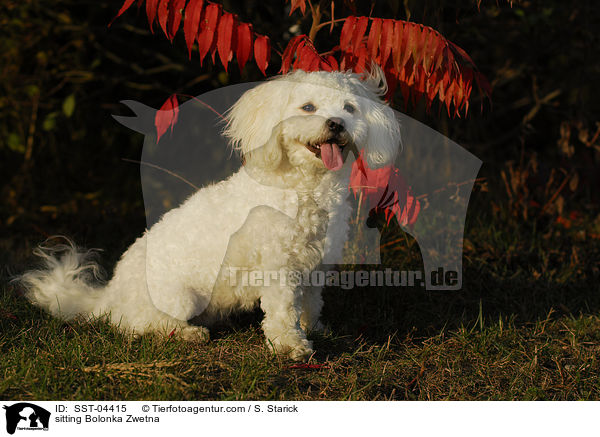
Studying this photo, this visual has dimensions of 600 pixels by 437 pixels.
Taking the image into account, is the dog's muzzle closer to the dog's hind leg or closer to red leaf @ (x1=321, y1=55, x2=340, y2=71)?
red leaf @ (x1=321, y1=55, x2=340, y2=71)

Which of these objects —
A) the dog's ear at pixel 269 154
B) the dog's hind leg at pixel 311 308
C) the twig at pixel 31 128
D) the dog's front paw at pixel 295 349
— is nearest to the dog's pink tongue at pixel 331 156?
the dog's ear at pixel 269 154

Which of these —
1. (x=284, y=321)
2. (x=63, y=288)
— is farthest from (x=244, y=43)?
(x=63, y=288)

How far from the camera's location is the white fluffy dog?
3.02 meters

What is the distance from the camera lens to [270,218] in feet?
9.94

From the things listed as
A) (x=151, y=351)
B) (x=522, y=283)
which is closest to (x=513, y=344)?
(x=522, y=283)

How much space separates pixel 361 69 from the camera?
3334 millimetres

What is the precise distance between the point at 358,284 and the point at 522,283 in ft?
4.17

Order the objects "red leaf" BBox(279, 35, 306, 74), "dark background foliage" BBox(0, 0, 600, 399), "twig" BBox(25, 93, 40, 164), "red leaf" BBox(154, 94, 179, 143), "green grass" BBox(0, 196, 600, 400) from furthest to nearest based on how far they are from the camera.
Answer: "twig" BBox(25, 93, 40, 164), "red leaf" BBox(154, 94, 179, 143), "red leaf" BBox(279, 35, 306, 74), "dark background foliage" BBox(0, 0, 600, 399), "green grass" BBox(0, 196, 600, 400)

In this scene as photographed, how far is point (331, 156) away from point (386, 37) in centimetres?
75

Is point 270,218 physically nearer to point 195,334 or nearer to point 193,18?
point 195,334

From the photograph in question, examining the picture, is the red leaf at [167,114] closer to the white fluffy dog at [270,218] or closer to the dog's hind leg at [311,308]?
the white fluffy dog at [270,218]

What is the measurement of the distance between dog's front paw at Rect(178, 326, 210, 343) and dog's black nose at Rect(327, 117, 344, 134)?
1383mm
